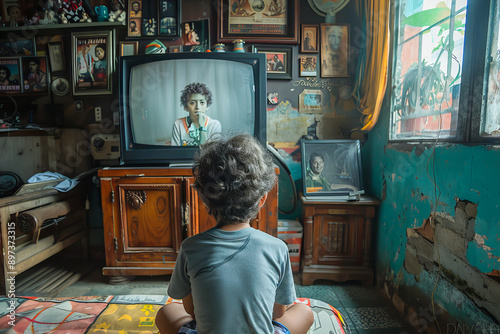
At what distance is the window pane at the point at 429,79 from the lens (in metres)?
1.22

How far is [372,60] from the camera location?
74.1 inches

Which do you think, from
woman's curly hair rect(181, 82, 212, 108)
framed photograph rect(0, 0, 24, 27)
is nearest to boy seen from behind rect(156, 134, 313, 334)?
woman's curly hair rect(181, 82, 212, 108)

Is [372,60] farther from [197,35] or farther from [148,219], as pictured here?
[148,219]

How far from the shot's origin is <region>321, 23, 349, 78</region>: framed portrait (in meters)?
2.21

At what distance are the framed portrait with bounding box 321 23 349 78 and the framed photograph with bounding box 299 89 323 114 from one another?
159 mm

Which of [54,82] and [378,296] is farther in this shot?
[54,82]

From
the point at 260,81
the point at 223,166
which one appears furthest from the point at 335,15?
the point at 223,166

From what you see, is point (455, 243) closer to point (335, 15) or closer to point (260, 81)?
point (260, 81)

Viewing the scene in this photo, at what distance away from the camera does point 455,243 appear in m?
1.12

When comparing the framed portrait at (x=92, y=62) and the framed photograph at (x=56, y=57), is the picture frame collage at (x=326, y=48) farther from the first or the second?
the framed photograph at (x=56, y=57)

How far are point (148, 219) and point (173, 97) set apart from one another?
860mm

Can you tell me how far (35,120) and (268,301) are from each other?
2580mm

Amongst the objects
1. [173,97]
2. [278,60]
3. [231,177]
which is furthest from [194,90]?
[231,177]

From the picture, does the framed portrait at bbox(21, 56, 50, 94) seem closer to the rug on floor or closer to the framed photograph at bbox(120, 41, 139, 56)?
the framed photograph at bbox(120, 41, 139, 56)
